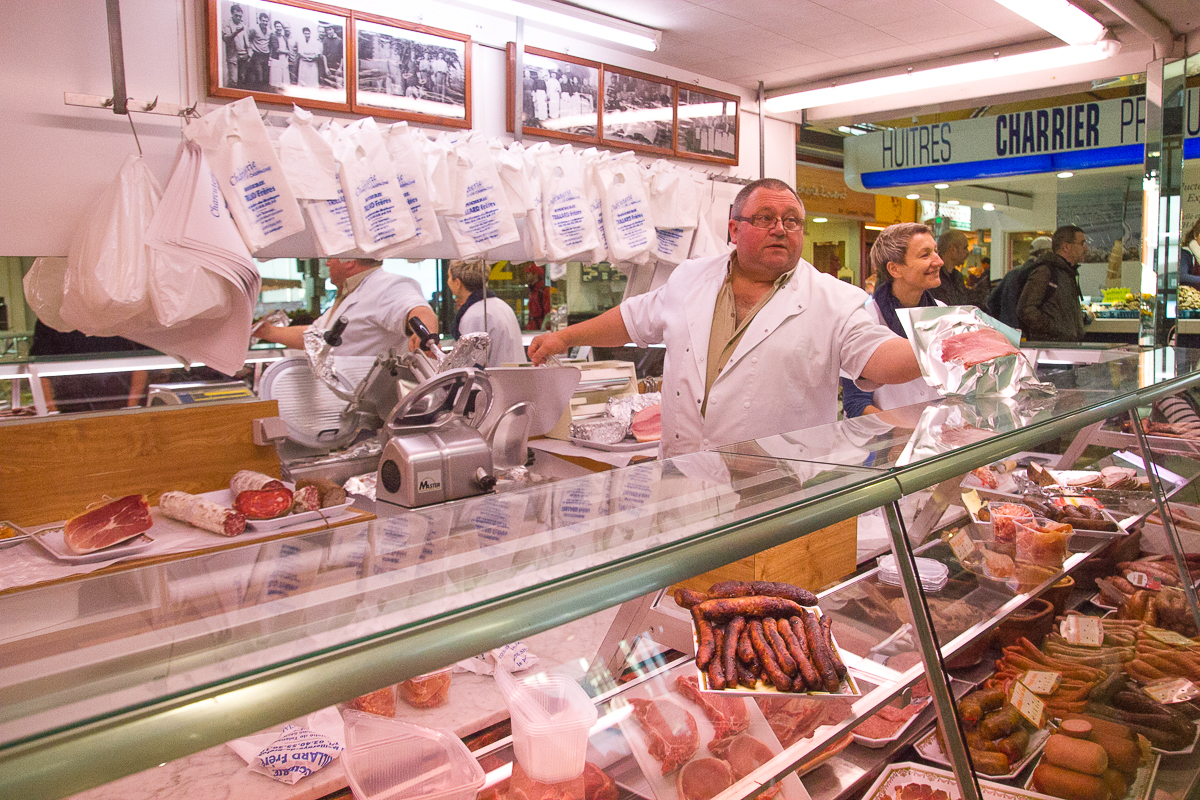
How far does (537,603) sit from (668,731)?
0.60 m

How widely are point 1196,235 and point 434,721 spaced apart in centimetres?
669

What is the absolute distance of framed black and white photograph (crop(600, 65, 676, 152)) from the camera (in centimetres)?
502

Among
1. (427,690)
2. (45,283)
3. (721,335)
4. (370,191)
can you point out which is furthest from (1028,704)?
(45,283)

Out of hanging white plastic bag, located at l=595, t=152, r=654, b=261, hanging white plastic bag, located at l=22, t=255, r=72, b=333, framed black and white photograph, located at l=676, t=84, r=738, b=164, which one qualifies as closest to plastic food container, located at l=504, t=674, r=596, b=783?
hanging white plastic bag, located at l=22, t=255, r=72, b=333

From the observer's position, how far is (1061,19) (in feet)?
15.3

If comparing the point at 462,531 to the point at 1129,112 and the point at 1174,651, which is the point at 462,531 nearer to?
the point at 1174,651

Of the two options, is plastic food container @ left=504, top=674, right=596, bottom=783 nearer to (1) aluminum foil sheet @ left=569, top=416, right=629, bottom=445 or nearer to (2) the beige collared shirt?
(2) the beige collared shirt

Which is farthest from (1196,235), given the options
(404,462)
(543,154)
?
(404,462)

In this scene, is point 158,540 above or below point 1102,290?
below

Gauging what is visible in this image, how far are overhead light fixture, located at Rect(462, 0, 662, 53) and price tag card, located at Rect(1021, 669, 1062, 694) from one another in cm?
349

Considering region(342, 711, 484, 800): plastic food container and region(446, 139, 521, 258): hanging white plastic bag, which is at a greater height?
region(446, 139, 521, 258): hanging white plastic bag

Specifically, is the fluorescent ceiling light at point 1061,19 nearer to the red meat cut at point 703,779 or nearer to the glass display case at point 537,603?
the glass display case at point 537,603

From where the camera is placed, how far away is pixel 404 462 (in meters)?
3.05

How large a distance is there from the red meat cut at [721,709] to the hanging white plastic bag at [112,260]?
7.76 feet
